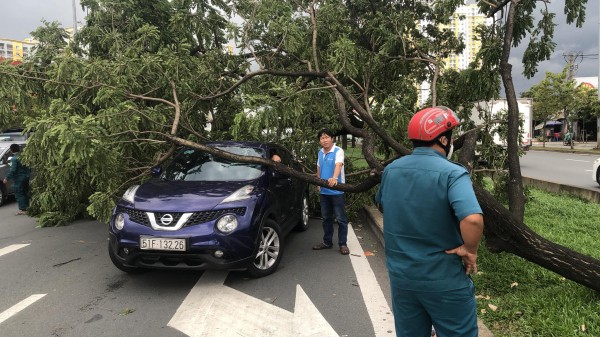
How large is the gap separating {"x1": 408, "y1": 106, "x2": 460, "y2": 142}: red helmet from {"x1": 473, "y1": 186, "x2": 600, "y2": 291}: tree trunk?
7.26 feet

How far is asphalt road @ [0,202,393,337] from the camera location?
12.5 feet

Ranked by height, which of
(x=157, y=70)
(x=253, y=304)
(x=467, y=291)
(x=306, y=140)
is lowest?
(x=253, y=304)

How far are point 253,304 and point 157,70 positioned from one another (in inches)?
175

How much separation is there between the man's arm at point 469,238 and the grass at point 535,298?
1.58m

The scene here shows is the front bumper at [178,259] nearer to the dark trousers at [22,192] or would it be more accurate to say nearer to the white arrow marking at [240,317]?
the white arrow marking at [240,317]

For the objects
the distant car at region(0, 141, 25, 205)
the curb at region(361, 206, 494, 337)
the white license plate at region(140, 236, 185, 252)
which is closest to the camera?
the white license plate at region(140, 236, 185, 252)

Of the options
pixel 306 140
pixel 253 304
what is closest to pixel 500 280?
pixel 253 304

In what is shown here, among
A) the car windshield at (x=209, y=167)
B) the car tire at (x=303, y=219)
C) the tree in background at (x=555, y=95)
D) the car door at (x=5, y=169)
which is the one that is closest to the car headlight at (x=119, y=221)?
the car windshield at (x=209, y=167)

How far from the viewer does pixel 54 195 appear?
843 cm

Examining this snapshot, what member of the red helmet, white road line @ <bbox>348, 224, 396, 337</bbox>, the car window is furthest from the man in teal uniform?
the car window

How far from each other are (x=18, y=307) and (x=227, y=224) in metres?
2.24

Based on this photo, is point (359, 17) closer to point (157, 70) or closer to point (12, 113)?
point (157, 70)

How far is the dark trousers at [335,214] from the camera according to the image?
5969 millimetres

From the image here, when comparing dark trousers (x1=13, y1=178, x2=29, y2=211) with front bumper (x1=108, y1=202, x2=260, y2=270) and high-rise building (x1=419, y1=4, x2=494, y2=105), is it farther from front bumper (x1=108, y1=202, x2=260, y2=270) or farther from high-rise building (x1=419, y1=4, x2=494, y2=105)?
high-rise building (x1=419, y1=4, x2=494, y2=105)
